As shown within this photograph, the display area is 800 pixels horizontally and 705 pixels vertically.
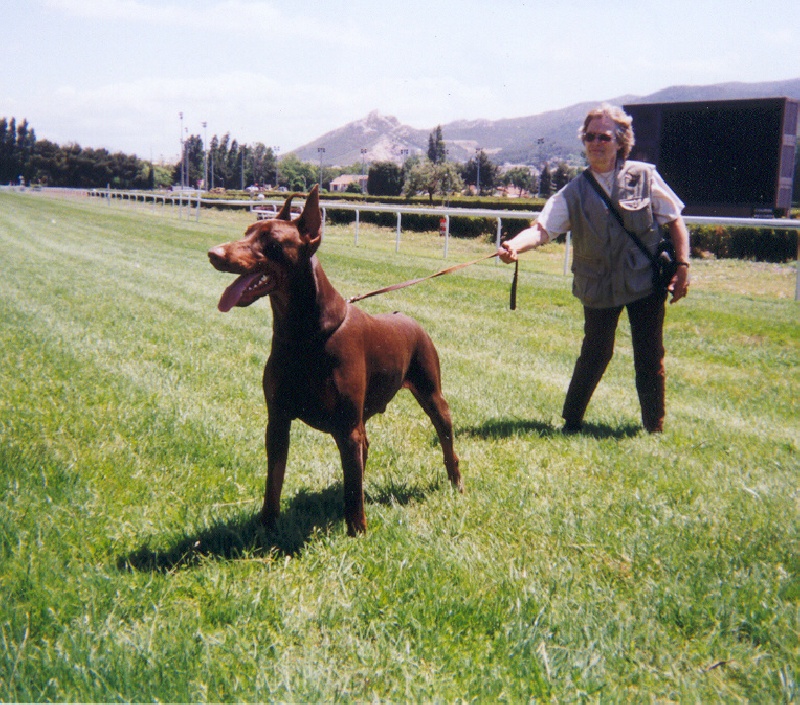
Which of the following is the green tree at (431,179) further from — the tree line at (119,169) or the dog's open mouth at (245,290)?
the dog's open mouth at (245,290)

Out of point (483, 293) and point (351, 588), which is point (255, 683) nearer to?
point (351, 588)

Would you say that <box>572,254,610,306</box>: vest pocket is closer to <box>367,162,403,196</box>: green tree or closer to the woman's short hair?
the woman's short hair

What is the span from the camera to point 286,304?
3.06m

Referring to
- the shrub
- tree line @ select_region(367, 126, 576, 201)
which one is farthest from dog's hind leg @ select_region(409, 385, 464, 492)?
tree line @ select_region(367, 126, 576, 201)

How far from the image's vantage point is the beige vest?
4957 mm

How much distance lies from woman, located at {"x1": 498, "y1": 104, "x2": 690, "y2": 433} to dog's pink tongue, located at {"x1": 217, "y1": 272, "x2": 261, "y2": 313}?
2310mm

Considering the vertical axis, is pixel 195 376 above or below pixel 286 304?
below

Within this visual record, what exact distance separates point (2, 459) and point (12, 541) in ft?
3.45

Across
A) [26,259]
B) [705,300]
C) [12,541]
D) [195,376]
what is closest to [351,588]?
[12,541]

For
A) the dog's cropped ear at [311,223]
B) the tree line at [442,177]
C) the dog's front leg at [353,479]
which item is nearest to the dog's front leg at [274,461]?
the dog's front leg at [353,479]

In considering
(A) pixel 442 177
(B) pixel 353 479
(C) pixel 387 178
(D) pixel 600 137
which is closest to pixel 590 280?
(D) pixel 600 137

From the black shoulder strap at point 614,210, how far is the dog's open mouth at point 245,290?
2803mm

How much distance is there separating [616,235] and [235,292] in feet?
10.1

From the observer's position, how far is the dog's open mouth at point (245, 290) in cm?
276
